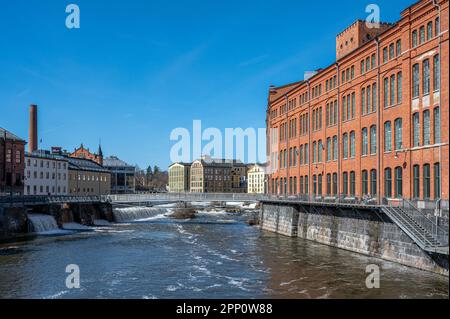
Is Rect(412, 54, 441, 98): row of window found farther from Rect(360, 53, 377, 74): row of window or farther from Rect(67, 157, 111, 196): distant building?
Rect(67, 157, 111, 196): distant building

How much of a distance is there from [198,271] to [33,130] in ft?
266

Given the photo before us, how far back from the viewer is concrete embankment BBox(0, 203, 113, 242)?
54688 millimetres

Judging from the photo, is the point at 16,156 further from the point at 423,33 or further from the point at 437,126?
the point at 437,126

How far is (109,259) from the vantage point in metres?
40.3

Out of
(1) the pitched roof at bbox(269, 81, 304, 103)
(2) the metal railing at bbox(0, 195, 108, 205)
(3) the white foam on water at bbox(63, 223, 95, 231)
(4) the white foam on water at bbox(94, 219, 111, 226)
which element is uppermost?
(1) the pitched roof at bbox(269, 81, 304, 103)

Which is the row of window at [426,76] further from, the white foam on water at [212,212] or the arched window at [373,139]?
the white foam on water at [212,212]

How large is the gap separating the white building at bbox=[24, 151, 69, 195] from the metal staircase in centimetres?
7403

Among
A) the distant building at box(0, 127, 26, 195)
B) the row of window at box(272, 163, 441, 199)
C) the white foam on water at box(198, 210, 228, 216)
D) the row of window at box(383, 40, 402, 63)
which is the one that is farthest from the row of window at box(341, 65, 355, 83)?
the white foam on water at box(198, 210, 228, 216)

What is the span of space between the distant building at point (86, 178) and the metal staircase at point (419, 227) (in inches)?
3515

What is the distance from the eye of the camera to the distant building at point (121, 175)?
159600mm

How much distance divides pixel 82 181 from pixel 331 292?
97.6m

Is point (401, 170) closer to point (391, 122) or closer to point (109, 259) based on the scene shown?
point (391, 122)

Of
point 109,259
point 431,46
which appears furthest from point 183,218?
point 431,46

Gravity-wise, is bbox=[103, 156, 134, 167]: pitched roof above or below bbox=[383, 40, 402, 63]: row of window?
below
